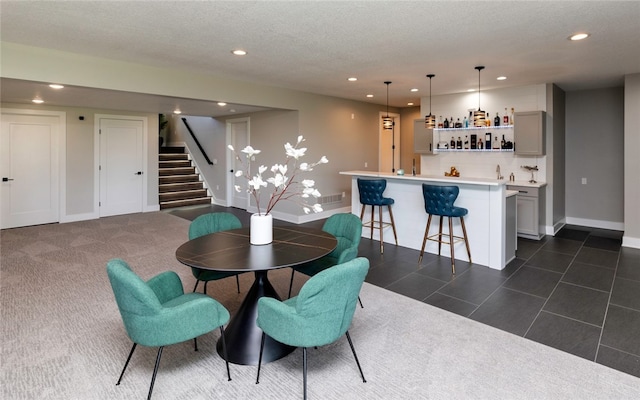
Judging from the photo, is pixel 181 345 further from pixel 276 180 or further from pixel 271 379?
pixel 276 180

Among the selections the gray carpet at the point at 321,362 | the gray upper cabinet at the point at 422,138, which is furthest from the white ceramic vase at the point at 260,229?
the gray upper cabinet at the point at 422,138

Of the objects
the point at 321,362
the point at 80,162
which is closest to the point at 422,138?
the point at 321,362

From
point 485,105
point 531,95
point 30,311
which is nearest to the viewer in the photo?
point 30,311

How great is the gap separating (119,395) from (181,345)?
565 mm

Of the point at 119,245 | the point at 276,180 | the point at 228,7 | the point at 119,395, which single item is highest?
the point at 228,7

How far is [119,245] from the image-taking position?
17.9 feet

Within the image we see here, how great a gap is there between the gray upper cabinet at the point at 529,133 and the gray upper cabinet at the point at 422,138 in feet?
5.09

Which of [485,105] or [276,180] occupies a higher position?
[485,105]

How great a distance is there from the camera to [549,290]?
12.0 feet

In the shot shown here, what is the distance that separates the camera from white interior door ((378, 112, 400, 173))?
888cm

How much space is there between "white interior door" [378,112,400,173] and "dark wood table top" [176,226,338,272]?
612cm

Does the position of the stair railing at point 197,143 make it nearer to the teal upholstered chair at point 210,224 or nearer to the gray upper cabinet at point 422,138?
the gray upper cabinet at point 422,138

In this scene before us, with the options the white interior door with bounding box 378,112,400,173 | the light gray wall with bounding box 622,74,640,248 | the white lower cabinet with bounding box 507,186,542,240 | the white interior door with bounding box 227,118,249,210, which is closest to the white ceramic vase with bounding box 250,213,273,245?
the white lower cabinet with bounding box 507,186,542,240

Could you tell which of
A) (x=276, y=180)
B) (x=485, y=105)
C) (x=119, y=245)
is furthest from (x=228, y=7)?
(x=485, y=105)
